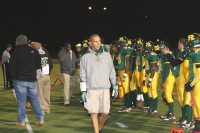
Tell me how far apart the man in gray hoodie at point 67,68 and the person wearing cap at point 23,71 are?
376 centimetres

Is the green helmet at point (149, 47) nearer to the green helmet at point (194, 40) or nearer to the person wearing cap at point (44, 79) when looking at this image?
the person wearing cap at point (44, 79)

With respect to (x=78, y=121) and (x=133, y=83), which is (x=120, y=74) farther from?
(x=78, y=121)

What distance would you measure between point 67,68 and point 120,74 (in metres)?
2.03

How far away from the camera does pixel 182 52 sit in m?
10.1

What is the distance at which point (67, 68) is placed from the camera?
47.1 feet

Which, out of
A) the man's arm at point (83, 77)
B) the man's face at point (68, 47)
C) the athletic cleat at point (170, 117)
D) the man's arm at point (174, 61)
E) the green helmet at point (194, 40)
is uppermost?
the man's face at point (68, 47)

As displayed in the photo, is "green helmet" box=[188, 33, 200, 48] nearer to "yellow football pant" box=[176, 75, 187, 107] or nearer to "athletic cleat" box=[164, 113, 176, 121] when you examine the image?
"yellow football pant" box=[176, 75, 187, 107]

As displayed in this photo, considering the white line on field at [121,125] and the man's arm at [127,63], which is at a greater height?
the man's arm at [127,63]

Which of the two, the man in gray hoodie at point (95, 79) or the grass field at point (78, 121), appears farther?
the grass field at point (78, 121)

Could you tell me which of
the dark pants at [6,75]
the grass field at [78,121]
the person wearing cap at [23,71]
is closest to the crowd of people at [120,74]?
the person wearing cap at [23,71]

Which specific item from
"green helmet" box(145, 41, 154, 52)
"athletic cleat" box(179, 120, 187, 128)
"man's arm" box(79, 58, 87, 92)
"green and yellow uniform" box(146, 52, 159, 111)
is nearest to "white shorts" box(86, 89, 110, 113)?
"man's arm" box(79, 58, 87, 92)

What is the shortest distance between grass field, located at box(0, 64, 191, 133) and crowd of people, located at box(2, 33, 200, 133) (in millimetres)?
358

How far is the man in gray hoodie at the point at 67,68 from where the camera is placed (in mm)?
14281

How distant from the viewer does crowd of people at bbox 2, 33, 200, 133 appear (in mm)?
8453
